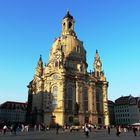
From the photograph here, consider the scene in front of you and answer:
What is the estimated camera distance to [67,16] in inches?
3666

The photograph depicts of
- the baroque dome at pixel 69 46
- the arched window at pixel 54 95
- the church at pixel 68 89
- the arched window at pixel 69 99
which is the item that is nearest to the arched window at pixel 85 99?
the church at pixel 68 89

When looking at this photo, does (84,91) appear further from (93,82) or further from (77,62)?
(77,62)

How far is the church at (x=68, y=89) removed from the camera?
2867 inches

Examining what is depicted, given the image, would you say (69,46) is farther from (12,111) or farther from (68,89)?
(12,111)

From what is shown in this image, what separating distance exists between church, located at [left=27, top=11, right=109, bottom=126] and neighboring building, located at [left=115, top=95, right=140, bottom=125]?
3182 cm

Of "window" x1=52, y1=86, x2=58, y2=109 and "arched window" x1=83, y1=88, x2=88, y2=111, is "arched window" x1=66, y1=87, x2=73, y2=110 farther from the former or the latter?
"arched window" x1=83, y1=88, x2=88, y2=111

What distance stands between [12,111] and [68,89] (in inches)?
2241

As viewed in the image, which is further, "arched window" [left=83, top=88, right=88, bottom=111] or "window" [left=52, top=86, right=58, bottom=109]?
"arched window" [left=83, top=88, right=88, bottom=111]

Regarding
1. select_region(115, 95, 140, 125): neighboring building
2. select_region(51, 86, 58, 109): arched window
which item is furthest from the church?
select_region(115, 95, 140, 125): neighboring building

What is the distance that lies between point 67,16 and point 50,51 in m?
14.2

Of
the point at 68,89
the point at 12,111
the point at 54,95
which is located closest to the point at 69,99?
the point at 68,89

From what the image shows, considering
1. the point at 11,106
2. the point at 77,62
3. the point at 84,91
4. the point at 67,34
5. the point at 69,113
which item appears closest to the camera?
the point at 69,113

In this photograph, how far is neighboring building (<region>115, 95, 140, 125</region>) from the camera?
10850 cm

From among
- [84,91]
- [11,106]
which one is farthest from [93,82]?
[11,106]
